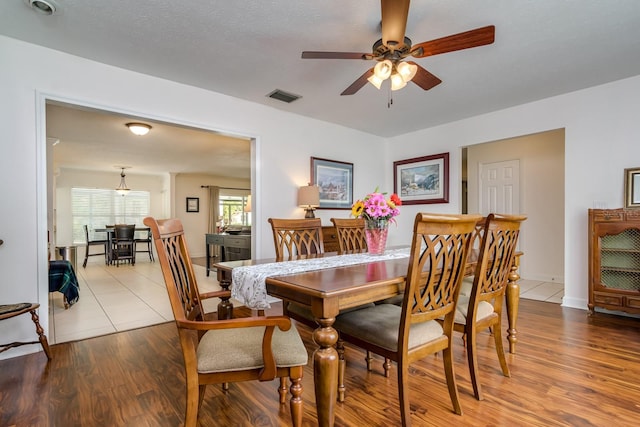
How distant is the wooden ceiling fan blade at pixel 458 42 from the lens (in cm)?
176

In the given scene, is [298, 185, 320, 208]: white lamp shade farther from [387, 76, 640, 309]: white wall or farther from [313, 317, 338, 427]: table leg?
[313, 317, 338, 427]: table leg

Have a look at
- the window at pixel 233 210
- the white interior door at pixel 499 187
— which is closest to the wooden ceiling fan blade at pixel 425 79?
the white interior door at pixel 499 187

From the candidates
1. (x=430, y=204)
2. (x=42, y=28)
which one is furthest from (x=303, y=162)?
(x=42, y=28)

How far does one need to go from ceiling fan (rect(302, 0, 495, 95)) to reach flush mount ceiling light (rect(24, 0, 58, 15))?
1.60 meters

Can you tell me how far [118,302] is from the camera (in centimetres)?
382

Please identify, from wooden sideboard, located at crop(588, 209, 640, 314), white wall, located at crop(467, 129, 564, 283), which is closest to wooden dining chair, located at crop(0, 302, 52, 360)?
wooden sideboard, located at crop(588, 209, 640, 314)

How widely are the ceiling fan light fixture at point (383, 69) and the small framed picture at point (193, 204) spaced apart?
7588 millimetres

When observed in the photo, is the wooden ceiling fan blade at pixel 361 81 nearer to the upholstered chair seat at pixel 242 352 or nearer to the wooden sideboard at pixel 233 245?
the upholstered chair seat at pixel 242 352

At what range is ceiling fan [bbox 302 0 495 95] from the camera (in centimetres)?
174

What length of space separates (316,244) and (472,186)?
12.8ft

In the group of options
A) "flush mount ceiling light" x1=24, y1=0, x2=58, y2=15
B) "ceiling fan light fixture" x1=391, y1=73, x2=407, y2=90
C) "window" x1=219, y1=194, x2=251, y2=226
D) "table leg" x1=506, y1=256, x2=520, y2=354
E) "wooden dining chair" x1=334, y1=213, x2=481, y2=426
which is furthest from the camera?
"window" x1=219, y1=194, x2=251, y2=226

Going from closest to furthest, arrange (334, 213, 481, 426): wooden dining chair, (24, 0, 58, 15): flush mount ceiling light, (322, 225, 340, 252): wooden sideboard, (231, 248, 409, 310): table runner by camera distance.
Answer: (334, 213, 481, 426): wooden dining chair → (231, 248, 409, 310): table runner → (24, 0, 58, 15): flush mount ceiling light → (322, 225, 340, 252): wooden sideboard

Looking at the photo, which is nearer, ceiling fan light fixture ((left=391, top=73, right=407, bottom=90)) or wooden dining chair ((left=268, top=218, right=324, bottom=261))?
ceiling fan light fixture ((left=391, top=73, right=407, bottom=90))

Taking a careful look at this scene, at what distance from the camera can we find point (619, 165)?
321cm
